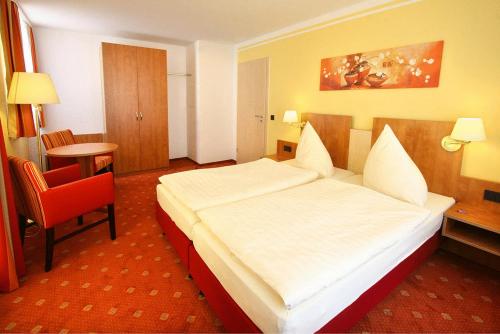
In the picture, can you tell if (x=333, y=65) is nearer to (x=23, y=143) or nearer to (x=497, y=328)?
(x=497, y=328)

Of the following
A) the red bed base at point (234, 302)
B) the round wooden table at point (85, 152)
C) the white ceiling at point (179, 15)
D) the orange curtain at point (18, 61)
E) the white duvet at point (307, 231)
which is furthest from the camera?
the white ceiling at point (179, 15)

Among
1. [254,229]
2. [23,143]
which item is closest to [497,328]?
[254,229]

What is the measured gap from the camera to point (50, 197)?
2.19m

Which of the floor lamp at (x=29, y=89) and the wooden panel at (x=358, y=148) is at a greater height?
the floor lamp at (x=29, y=89)

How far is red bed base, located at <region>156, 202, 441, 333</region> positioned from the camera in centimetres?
150

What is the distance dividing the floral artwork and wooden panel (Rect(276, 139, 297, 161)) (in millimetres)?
1033

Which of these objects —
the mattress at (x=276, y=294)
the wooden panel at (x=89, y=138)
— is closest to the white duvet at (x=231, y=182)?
the mattress at (x=276, y=294)

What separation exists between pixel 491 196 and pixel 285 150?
2682mm

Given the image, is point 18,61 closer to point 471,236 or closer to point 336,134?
point 336,134

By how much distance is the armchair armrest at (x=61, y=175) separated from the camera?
279 centimetres

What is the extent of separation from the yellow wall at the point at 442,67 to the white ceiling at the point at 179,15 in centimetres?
36

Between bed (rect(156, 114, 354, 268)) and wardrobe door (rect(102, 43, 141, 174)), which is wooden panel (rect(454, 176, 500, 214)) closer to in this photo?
bed (rect(156, 114, 354, 268))

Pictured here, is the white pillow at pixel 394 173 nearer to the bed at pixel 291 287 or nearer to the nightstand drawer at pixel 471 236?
the bed at pixel 291 287

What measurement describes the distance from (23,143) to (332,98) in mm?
4196
